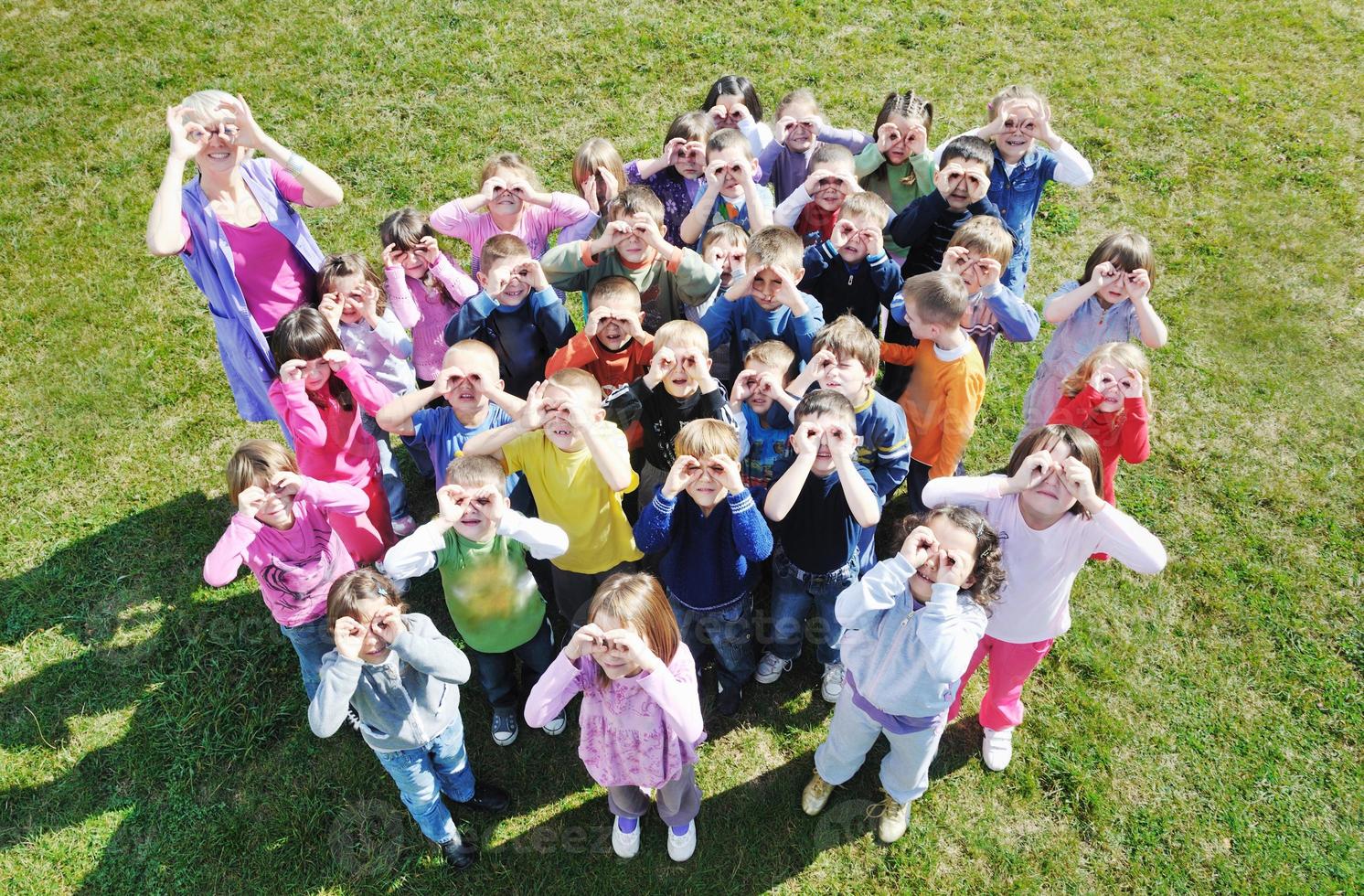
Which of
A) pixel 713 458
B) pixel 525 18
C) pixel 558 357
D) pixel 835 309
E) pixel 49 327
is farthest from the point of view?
pixel 525 18

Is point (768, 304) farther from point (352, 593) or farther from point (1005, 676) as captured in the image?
point (352, 593)

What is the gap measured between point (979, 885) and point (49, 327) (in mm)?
8003

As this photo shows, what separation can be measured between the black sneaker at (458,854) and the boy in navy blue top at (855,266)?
11.9 feet

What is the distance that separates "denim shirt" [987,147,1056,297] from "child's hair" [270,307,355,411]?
425 centimetres

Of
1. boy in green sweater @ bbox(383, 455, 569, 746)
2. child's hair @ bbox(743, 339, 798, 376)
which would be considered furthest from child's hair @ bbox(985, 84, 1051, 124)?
boy in green sweater @ bbox(383, 455, 569, 746)

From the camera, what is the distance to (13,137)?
29.2 ft

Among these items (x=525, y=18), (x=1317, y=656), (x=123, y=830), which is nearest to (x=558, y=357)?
(x=123, y=830)

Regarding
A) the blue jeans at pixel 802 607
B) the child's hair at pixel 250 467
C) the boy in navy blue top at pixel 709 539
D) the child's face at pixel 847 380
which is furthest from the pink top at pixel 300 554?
the child's face at pixel 847 380

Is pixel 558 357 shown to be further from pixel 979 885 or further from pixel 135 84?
pixel 135 84

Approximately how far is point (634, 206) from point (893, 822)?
373cm

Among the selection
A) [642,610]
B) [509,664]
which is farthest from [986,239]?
[509,664]

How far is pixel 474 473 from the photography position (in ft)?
14.0

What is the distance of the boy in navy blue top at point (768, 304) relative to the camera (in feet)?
16.2

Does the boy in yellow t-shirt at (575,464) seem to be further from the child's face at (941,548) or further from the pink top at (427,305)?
the child's face at (941,548)
